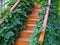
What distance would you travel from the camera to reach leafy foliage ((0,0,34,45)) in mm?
5754

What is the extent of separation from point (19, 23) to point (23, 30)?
0.33 metres

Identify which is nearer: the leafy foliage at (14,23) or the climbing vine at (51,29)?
the climbing vine at (51,29)

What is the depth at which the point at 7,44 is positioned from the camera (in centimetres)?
573

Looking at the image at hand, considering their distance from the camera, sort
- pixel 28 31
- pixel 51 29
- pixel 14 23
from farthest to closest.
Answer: pixel 28 31 → pixel 14 23 → pixel 51 29

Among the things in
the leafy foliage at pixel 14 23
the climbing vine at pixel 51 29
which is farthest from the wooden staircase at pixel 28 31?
the climbing vine at pixel 51 29

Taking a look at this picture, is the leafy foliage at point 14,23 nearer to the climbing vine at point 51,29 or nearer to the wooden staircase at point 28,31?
the wooden staircase at point 28,31

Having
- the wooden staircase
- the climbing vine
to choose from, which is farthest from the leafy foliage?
the climbing vine

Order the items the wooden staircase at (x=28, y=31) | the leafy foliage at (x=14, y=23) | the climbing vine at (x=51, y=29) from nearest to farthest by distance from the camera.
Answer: the climbing vine at (x=51, y=29)
the leafy foliage at (x=14, y=23)
the wooden staircase at (x=28, y=31)

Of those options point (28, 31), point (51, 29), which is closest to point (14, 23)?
point (28, 31)

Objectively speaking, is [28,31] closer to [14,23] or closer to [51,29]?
[14,23]

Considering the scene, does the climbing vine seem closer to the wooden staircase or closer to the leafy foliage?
the wooden staircase

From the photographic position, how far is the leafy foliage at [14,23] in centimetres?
575

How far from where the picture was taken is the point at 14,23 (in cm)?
633

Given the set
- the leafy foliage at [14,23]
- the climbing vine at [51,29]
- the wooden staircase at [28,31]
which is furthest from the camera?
the wooden staircase at [28,31]
